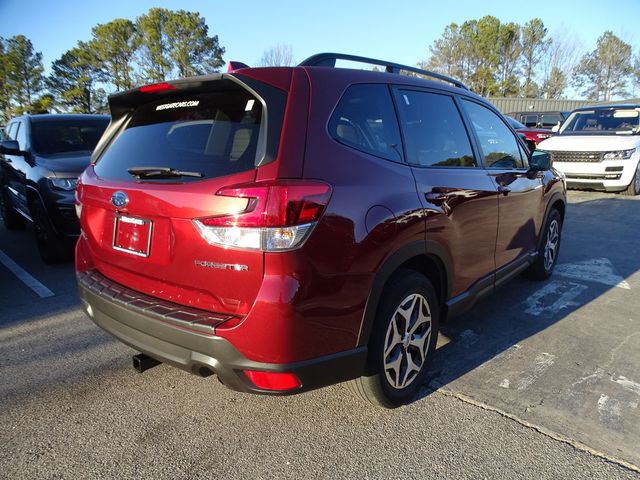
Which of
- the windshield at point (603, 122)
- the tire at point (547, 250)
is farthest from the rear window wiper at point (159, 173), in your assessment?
the windshield at point (603, 122)

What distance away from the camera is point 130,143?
8.48 ft

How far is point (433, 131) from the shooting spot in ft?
9.31

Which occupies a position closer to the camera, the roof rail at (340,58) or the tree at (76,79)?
the roof rail at (340,58)

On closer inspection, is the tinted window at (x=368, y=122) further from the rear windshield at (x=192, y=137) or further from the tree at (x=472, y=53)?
the tree at (x=472, y=53)

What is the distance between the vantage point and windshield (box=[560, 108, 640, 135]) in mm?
10273

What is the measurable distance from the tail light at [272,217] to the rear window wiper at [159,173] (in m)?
0.27

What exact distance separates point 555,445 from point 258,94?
2.26 metres

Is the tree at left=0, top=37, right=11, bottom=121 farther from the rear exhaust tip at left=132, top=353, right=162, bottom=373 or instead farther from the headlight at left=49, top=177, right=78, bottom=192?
the rear exhaust tip at left=132, top=353, right=162, bottom=373

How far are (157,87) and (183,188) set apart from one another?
811 millimetres

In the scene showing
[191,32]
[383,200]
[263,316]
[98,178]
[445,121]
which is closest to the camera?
[263,316]

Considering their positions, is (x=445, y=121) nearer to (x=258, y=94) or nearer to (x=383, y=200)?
(x=383, y=200)

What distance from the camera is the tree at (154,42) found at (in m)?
42.7

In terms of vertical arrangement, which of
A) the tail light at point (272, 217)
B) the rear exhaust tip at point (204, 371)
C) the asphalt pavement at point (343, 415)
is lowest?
the asphalt pavement at point (343, 415)

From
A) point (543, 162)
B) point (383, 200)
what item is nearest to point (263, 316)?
point (383, 200)
